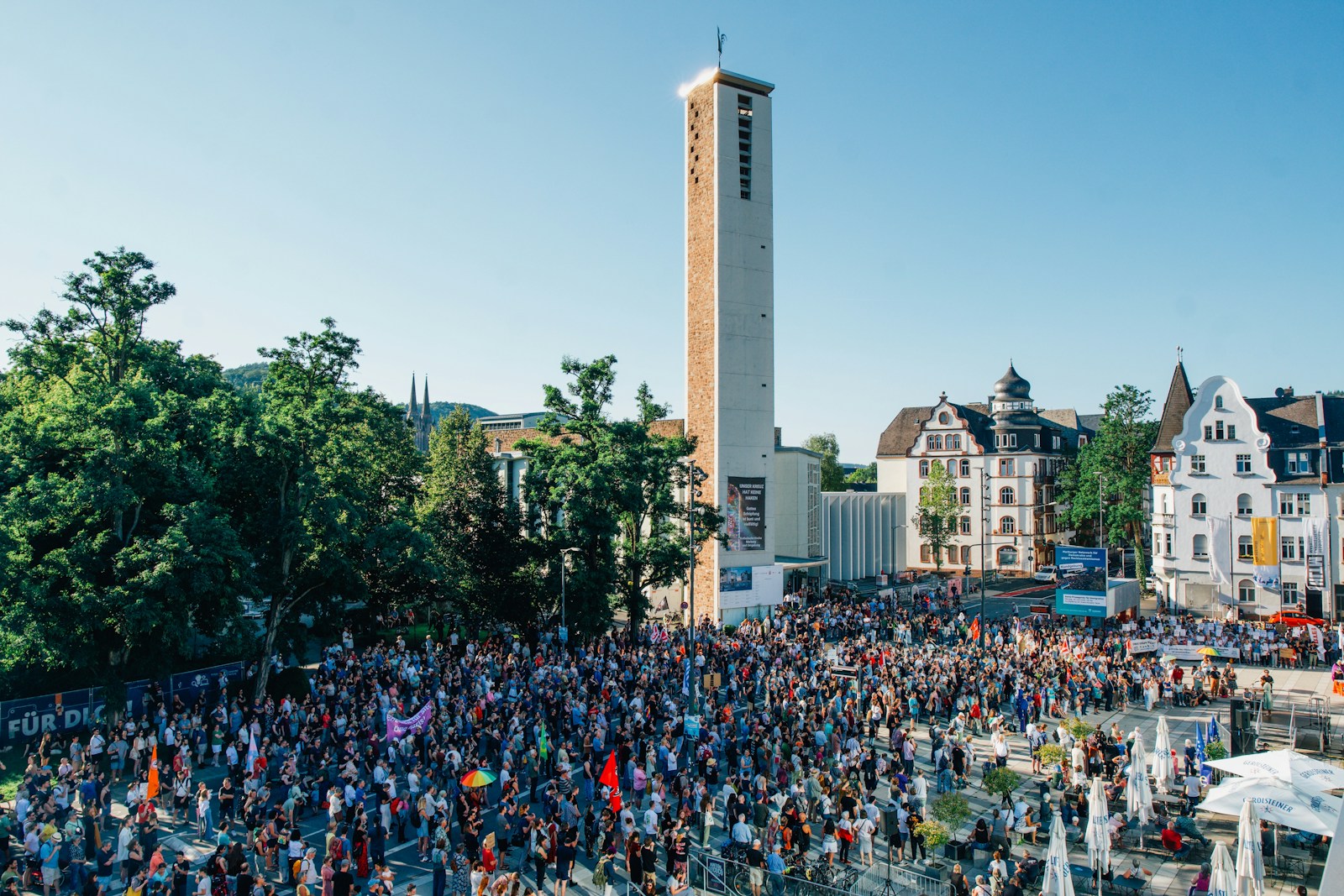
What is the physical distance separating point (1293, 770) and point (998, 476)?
196ft

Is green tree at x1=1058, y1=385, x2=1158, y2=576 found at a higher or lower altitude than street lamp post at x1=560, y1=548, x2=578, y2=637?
higher

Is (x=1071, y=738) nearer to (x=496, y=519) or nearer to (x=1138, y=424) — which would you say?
(x=496, y=519)

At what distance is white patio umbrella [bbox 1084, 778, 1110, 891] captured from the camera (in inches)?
606

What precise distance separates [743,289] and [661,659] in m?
24.4

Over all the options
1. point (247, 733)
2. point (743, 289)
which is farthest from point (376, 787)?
point (743, 289)

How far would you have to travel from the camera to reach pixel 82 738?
2317cm

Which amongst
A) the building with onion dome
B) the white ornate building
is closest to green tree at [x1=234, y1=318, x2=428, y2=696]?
the white ornate building

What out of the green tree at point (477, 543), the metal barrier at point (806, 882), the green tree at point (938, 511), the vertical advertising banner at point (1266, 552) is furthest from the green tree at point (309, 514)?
the green tree at point (938, 511)

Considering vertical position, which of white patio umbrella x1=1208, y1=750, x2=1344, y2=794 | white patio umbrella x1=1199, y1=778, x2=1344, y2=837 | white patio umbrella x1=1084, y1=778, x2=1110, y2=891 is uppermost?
white patio umbrella x1=1208, y1=750, x2=1344, y2=794

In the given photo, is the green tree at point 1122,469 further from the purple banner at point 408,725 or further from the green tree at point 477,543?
the purple banner at point 408,725

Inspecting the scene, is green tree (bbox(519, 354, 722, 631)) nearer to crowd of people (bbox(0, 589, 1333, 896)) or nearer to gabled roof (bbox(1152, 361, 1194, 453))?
crowd of people (bbox(0, 589, 1333, 896))

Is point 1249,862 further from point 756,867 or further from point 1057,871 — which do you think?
point 756,867

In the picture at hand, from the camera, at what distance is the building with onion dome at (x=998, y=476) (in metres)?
72.6

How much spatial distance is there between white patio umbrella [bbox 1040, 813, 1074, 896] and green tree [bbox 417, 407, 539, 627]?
24.3 m
